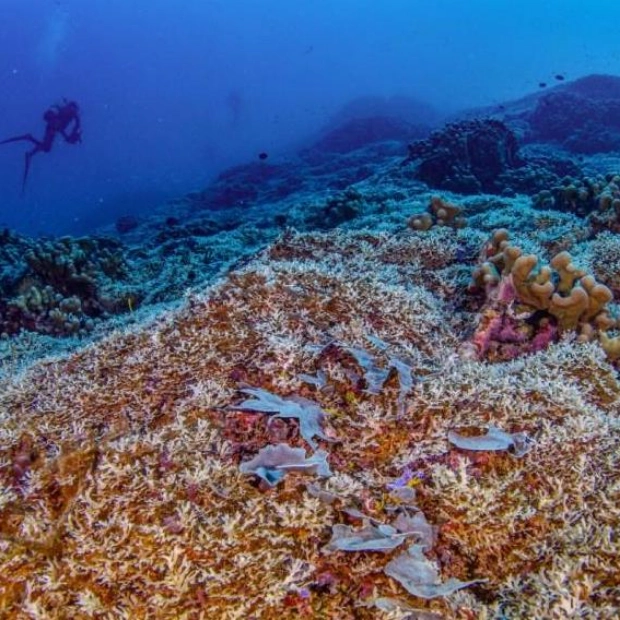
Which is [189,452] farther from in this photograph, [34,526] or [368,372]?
[368,372]

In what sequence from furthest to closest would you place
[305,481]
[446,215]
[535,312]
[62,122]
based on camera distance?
[62,122], [446,215], [535,312], [305,481]

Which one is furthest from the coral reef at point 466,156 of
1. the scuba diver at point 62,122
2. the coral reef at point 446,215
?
the scuba diver at point 62,122

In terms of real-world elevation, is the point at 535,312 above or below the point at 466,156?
below

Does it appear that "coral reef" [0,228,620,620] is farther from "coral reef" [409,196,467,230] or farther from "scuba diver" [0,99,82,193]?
"scuba diver" [0,99,82,193]

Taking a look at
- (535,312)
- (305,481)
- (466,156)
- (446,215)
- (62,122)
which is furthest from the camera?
(62,122)

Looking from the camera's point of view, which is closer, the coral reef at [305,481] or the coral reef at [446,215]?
the coral reef at [305,481]

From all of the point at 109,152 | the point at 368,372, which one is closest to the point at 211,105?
the point at 109,152

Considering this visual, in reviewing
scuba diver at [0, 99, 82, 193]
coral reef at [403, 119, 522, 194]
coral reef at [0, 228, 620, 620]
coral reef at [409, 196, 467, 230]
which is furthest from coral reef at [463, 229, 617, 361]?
scuba diver at [0, 99, 82, 193]

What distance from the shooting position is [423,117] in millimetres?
48656

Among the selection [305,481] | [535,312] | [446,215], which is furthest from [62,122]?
[305,481]

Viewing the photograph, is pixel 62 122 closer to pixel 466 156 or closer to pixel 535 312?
pixel 466 156

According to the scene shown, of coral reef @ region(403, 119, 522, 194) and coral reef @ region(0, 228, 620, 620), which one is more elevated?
coral reef @ region(403, 119, 522, 194)

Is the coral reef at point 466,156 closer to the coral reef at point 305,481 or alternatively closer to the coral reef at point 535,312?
the coral reef at point 535,312

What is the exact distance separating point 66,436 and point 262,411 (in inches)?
42.4
